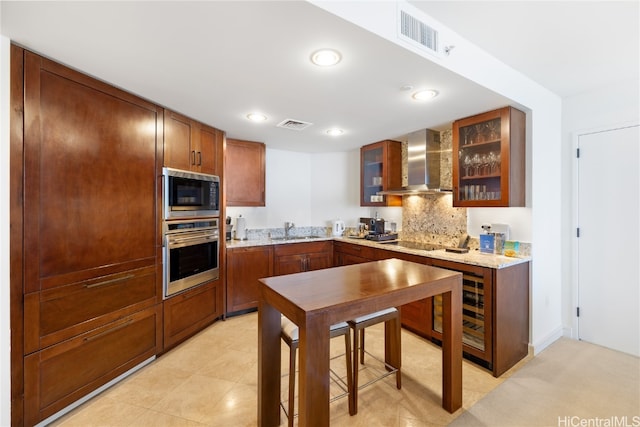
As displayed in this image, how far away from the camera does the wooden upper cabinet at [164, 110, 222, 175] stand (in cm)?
254

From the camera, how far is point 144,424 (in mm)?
1729

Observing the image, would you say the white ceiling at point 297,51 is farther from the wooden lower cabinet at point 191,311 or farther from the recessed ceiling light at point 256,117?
the wooden lower cabinet at point 191,311

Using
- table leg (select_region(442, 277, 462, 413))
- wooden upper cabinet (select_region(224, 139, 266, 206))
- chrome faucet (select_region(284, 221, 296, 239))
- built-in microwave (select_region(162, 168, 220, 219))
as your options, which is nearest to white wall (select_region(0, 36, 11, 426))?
built-in microwave (select_region(162, 168, 220, 219))

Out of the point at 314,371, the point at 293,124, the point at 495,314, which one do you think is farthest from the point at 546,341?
the point at 293,124

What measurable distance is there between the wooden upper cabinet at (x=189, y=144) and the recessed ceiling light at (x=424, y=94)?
2.14 metres

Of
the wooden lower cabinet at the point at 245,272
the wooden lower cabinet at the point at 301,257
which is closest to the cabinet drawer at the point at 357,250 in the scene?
the wooden lower cabinet at the point at 301,257

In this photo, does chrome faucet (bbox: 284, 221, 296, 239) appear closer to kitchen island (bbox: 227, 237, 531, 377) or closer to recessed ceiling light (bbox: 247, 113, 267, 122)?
kitchen island (bbox: 227, 237, 531, 377)

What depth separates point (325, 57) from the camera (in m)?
1.65

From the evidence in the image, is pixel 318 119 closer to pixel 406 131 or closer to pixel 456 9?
pixel 406 131

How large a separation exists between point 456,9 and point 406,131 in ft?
5.61

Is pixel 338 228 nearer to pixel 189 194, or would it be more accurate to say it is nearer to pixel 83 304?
pixel 189 194

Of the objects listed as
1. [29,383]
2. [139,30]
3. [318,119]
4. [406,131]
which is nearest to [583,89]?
[406,131]

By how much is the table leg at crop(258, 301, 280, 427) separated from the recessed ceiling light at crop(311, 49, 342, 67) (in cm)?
151

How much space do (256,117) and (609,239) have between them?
3.63 metres
